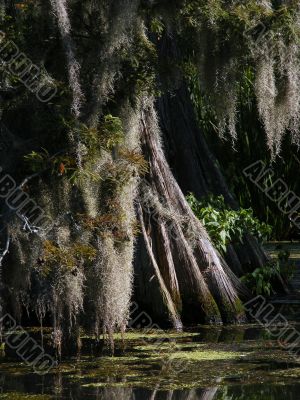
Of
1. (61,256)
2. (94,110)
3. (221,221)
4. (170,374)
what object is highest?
(94,110)

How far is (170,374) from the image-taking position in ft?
25.2

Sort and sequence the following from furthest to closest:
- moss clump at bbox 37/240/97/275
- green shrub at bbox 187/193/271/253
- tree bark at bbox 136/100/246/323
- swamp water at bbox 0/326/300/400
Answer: green shrub at bbox 187/193/271/253, tree bark at bbox 136/100/246/323, moss clump at bbox 37/240/97/275, swamp water at bbox 0/326/300/400

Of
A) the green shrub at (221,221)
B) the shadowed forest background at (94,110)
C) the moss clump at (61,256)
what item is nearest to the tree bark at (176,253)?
the shadowed forest background at (94,110)

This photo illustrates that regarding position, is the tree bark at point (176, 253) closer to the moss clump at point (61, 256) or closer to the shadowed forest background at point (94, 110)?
the shadowed forest background at point (94, 110)

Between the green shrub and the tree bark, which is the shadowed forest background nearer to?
the tree bark

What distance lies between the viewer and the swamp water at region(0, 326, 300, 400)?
23.3 feet

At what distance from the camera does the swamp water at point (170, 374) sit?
7105 mm

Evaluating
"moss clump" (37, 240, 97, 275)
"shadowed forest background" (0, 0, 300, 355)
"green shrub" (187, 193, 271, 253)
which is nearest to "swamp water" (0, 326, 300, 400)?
"shadowed forest background" (0, 0, 300, 355)

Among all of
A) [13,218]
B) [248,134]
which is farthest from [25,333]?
[248,134]

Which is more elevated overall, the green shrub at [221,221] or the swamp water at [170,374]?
the green shrub at [221,221]

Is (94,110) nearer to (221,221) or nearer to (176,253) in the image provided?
(176,253)


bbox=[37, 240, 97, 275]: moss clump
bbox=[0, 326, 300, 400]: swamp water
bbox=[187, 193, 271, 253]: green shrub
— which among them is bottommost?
bbox=[0, 326, 300, 400]: swamp water

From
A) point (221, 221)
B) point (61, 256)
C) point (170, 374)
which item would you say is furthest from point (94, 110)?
point (221, 221)

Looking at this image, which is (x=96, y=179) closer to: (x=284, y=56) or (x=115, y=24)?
(x=115, y=24)
